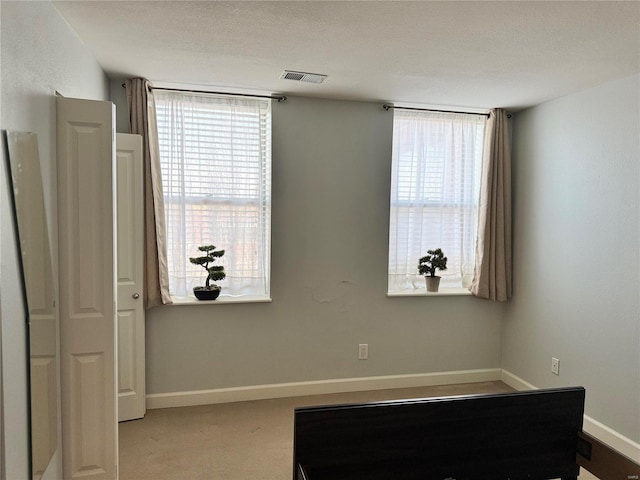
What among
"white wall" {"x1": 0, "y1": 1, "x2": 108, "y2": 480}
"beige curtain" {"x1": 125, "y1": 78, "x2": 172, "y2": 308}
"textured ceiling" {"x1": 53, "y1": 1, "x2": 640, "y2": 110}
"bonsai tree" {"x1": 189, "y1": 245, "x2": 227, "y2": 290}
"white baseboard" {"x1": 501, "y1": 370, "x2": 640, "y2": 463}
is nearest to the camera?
"white wall" {"x1": 0, "y1": 1, "x2": 108, "y2": 480}

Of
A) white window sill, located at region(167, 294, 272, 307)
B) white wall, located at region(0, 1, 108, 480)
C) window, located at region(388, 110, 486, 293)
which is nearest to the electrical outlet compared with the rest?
window, located at region(388, 110, 486, 293)

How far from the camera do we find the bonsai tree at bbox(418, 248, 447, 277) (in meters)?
3.72

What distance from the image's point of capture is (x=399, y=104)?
3.66 m

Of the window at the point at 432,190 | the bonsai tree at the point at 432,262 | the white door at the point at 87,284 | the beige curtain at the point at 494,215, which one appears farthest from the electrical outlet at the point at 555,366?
the white door at the point at 87,284

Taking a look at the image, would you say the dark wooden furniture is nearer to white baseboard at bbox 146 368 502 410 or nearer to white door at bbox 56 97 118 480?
white door at bbox 56 97 118 480

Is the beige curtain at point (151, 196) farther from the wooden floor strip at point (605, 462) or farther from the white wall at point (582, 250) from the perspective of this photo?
the white wall at point (582, 250)

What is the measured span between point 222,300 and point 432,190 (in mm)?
2044

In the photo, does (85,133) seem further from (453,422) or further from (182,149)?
(453,422)

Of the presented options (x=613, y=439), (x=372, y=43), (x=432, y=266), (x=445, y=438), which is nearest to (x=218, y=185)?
(x=372, y=43)

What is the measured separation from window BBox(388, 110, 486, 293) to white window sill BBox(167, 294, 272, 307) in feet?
3.78

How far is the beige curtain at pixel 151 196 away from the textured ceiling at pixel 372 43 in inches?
6.3

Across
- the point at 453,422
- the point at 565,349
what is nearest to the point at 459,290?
the point at 565,349

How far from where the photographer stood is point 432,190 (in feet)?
12.6

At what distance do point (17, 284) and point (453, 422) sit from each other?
172 cm
